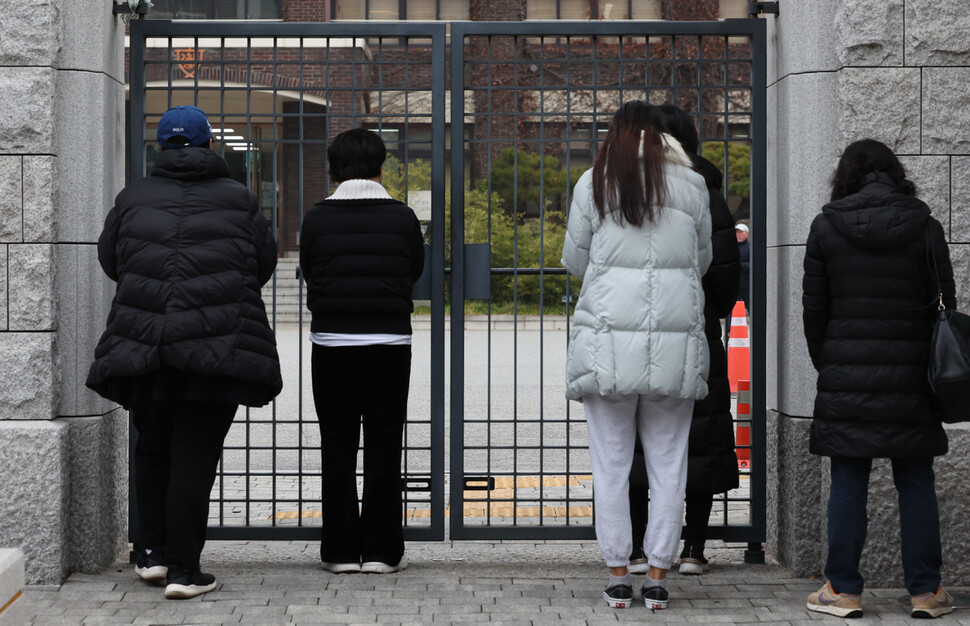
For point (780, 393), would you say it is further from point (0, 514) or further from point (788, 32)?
point (0, 514)

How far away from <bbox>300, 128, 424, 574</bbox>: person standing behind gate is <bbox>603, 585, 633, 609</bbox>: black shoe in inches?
40.3

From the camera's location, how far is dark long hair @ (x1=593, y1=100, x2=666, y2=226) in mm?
4418

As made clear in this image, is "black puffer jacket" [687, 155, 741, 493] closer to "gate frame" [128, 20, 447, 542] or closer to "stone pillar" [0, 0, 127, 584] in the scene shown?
"gate frame" [128, 20, 447, 542]

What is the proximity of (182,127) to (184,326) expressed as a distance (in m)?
0.83

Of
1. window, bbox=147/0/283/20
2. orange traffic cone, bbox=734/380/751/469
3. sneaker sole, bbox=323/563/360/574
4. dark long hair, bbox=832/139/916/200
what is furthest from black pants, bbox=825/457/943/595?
window, bbox=147/0/283/20

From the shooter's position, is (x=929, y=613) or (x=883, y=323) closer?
(x=883, y=323)

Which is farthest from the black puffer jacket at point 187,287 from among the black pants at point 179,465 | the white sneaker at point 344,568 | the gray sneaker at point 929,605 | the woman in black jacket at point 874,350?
the gray sneaker at point 929,605

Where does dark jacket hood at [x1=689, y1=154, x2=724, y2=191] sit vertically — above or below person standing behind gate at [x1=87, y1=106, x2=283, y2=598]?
above

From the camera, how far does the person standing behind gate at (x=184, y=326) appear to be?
457 centimetres

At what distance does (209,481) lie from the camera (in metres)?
4.80

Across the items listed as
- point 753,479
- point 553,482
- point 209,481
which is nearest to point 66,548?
point 209,481

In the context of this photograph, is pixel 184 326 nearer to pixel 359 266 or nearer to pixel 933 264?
pixel 359 266

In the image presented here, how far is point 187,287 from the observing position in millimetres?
4574

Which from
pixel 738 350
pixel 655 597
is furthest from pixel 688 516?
pixel 738 350
